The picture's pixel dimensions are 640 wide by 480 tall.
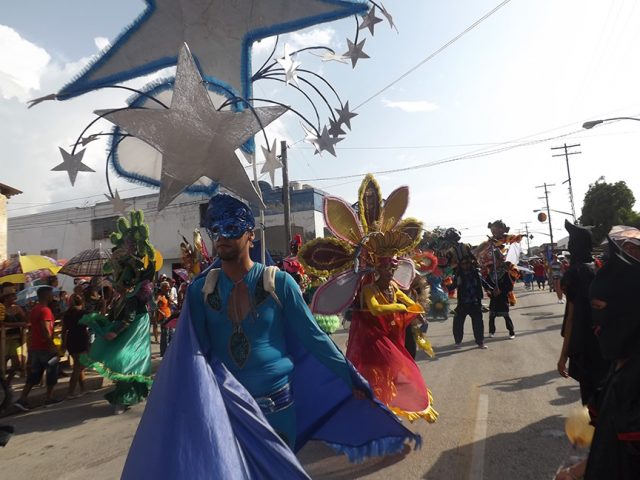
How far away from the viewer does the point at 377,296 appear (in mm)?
4344

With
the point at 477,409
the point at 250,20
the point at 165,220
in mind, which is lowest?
the point at 477,409

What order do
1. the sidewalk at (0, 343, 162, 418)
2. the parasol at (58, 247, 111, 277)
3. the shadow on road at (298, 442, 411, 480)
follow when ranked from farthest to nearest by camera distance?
1. the parasol at (58, 247, 111, 277)
2. the sidewalk at (0, 343, 162, 418)
3. the shadow on road at (298, 442, 411, 480)

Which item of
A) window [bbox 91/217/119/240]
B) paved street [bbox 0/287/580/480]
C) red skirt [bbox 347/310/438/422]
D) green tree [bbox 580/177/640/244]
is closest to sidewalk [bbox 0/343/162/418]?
paved street [bbox 0/287/580/480]

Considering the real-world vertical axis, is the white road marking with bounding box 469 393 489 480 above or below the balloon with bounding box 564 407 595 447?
below

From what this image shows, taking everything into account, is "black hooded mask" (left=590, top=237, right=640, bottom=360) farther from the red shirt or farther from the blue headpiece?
the red shirt

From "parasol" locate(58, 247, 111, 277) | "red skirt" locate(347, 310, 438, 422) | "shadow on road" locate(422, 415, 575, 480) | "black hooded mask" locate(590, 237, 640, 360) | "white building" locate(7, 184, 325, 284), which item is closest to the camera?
"black hooded mask" locate(590, 237, 640, 360)

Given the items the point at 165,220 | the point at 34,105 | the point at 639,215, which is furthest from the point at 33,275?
the point at 639,215

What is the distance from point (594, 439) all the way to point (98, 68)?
3.33m

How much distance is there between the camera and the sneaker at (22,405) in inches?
245

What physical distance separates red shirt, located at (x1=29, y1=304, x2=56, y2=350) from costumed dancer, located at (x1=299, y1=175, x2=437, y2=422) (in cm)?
408

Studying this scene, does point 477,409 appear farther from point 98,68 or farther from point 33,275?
point 33,275

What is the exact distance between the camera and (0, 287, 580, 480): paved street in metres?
3.47

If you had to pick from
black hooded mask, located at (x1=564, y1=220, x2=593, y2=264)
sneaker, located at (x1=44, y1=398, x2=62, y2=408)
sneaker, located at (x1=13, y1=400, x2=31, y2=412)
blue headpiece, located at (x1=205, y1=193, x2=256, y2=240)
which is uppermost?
blue headpiece, located at (x1=205, y1=193, x2=256, y2=240)

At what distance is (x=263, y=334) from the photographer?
2.41 metres
